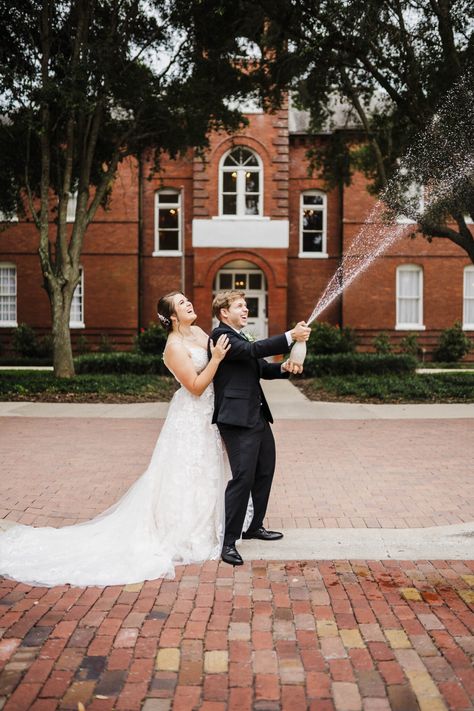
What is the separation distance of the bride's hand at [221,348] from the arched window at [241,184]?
23.8 metres

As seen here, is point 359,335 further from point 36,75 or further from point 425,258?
point 36,75

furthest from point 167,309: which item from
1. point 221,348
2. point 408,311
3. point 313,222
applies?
point 408,311

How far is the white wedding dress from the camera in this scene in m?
4.89

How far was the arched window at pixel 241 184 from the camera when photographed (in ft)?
93.0

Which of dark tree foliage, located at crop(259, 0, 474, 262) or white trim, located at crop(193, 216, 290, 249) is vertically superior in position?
dark tree foliage, located at crop(259, 0, 474, 262)

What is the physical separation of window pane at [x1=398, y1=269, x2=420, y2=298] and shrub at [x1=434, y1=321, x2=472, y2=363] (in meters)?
2.22

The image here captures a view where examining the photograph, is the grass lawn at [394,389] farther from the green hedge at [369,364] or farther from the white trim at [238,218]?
the white trim at [238,218]

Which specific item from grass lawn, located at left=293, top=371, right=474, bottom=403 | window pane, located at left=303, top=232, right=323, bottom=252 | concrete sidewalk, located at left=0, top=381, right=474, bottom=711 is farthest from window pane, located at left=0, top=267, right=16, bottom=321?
concrete sidewalk, located at left=0, top=381, right=474, bottom=711

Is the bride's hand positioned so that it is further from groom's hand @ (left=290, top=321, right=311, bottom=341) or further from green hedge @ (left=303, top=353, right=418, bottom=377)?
green hedge @ (left=303, top=353, right=418, bottom=377)

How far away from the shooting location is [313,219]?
2973 centimetres

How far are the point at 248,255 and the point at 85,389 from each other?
41.9 feet

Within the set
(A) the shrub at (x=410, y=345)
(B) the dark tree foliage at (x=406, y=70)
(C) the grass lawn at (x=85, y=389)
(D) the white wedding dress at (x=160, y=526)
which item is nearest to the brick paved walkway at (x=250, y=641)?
(D) the white wedding dress at (x=160, y=526)

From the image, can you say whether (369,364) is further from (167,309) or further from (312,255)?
(167,309)

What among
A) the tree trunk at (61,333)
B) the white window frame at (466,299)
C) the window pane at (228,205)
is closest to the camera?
the tree trunk at (61,333)
